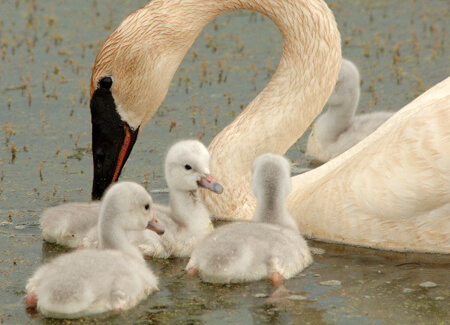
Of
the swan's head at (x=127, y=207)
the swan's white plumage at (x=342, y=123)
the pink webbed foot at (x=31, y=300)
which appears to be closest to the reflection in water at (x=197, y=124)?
the pink webbed foot at (x=31, y=300)

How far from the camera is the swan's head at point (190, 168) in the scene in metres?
6.93

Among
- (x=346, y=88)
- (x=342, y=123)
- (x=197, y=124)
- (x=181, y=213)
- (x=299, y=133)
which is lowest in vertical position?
(x=197, y=124)

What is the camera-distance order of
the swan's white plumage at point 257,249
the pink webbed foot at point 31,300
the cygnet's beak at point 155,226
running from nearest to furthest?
1. the pink webbed foot at point 31,300
2. the swan's white plumage at point 257,249
3. the cygnet's beak at point 155,226

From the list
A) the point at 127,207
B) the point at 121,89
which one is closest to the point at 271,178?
the point at 127,207

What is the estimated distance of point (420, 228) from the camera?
6.99 metres

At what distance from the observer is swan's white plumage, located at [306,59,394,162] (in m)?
9.98

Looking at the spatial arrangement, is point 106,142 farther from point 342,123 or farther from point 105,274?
point 342,123

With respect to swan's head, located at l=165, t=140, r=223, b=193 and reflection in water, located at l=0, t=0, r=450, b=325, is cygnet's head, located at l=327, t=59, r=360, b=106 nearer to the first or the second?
reflection in water, located at l=0, t=0, r=450, b=325

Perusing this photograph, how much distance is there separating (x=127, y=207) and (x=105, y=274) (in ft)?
2.00

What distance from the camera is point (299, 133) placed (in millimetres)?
8172

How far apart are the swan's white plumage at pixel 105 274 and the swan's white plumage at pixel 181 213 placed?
1.52ft

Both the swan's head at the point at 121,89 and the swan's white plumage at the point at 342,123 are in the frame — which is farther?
the swan's white plumage at the point at 342,123

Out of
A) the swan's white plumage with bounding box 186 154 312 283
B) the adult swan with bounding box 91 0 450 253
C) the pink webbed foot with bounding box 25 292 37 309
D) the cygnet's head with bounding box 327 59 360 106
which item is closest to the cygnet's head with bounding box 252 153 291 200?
the swan's white plumage with bounding box 186 154 312 283

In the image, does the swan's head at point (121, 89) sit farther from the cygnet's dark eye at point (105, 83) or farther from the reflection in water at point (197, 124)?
the reflection in water at point (197, 124)
